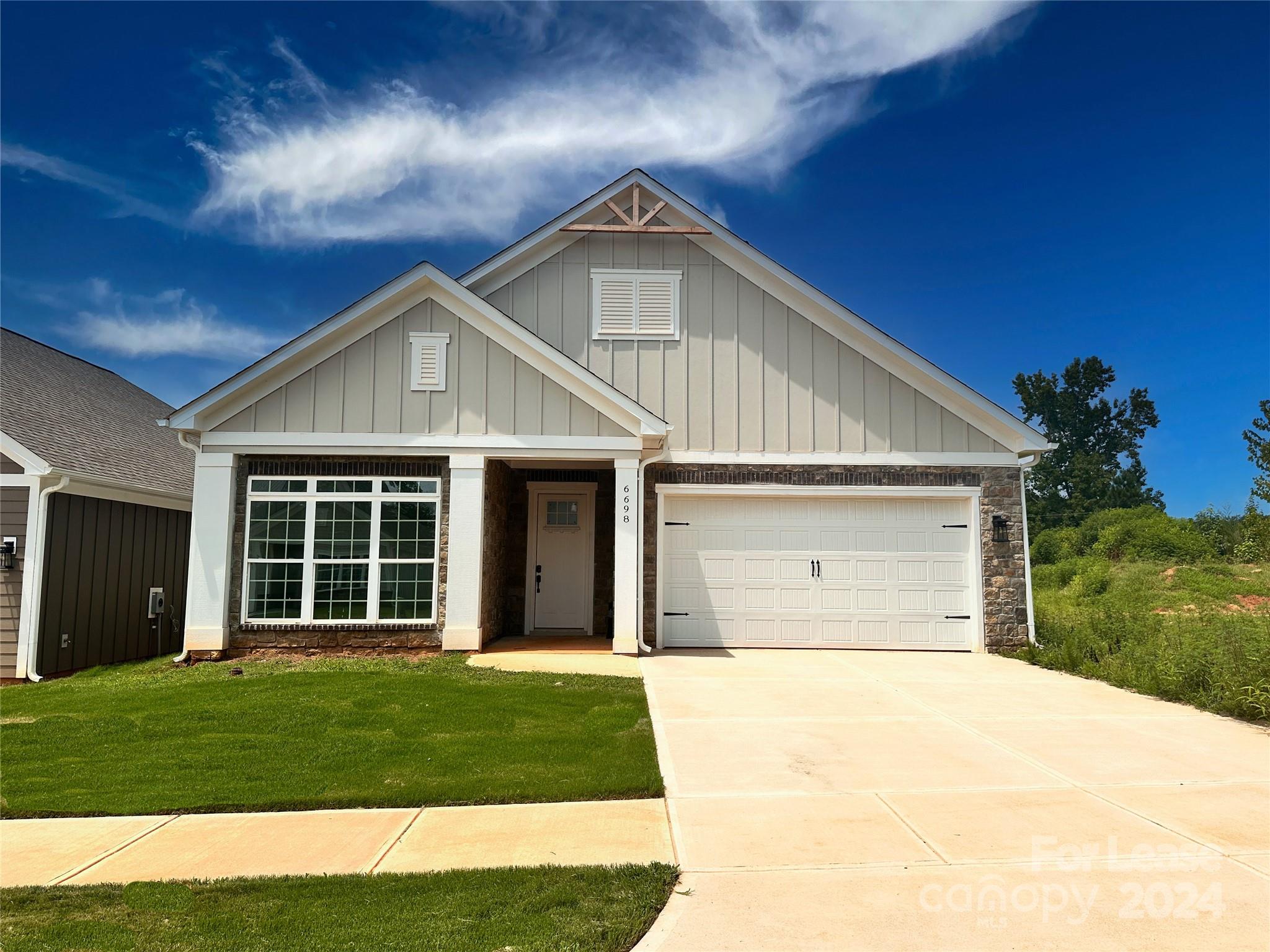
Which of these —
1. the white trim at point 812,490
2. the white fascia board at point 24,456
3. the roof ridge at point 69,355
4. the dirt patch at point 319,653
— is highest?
the roof ridge at point 69,355

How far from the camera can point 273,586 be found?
404 inches

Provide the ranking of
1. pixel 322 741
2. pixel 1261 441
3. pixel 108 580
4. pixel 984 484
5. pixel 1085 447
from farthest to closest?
1. pixel 1085 447
2. pixel 1261 441
3. pixel 108 580
4. pixel 984 484
5. pixel 322 741

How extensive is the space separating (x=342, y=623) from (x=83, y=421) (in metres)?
6.23

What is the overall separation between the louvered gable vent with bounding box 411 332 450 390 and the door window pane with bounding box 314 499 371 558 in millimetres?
1729

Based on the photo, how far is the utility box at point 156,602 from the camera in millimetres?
12516

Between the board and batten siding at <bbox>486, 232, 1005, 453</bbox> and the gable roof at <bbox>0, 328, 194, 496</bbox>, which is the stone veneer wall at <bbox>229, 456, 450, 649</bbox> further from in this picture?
the board and batten siding at <bbox>486, 232, 1005, 453</bbox>

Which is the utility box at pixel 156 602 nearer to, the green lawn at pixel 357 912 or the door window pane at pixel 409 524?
the door window pane at pixel 409 524


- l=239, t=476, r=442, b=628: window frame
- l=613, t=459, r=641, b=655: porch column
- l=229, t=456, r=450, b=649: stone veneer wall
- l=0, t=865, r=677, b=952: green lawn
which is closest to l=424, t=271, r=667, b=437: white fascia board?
l=613, t=459, r=641, b=655: porch column

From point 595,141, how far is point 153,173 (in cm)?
1033

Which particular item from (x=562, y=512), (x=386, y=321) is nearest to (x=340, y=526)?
(x=386, y=321)

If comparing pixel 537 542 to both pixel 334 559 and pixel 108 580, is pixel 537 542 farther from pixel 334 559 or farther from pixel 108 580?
pixel 108 580

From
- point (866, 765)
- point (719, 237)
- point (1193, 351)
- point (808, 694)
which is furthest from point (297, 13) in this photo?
point (1193, 351)

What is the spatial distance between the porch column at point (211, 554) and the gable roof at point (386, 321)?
2.09ft

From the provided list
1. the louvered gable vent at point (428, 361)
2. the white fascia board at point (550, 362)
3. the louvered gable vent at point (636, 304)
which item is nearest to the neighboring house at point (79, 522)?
the louvered gable vent at point (428, 361)
